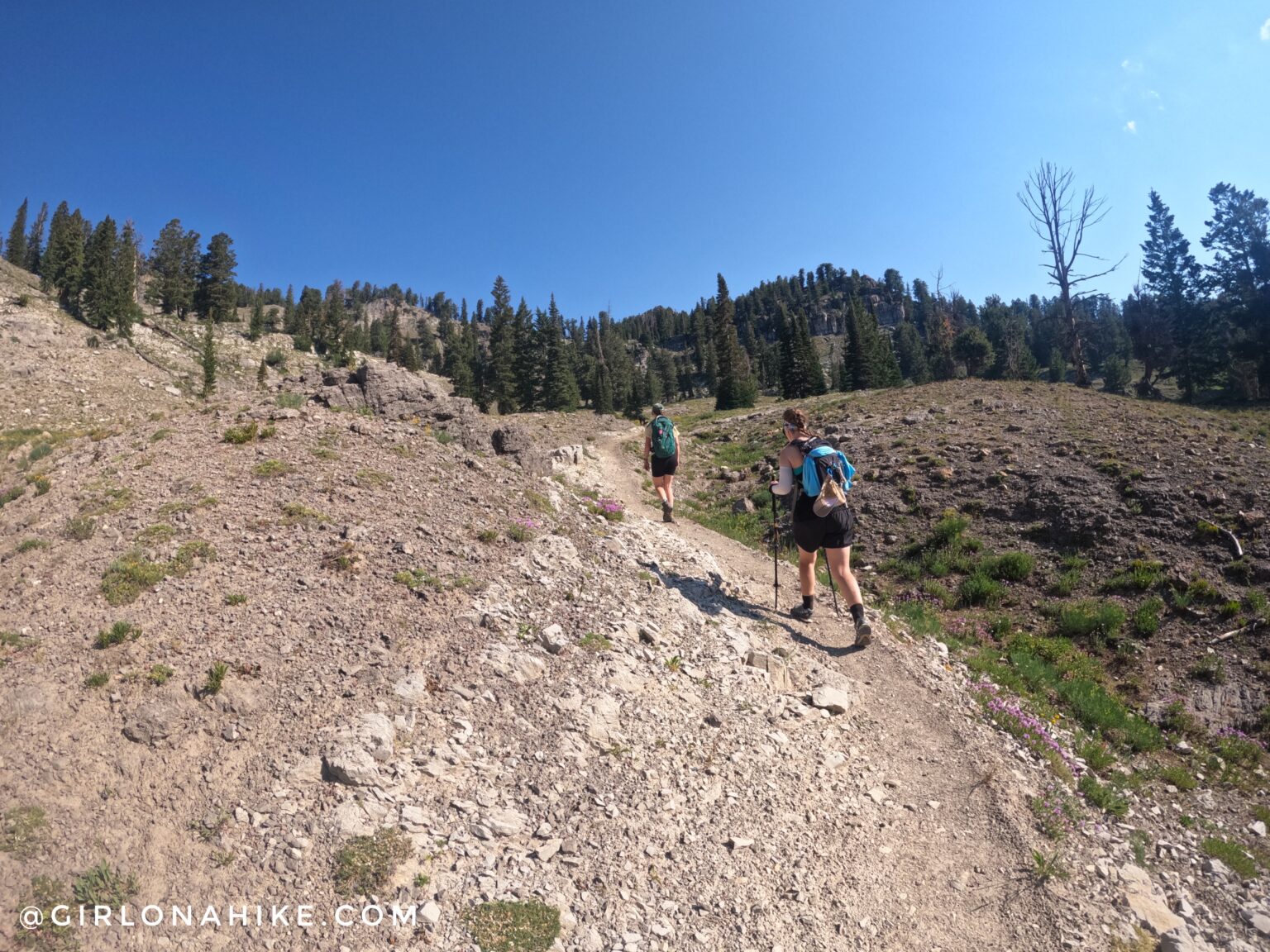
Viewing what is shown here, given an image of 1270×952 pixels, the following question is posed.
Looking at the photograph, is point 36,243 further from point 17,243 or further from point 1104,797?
point 1104,797

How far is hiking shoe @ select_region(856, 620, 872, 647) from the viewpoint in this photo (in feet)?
29.2

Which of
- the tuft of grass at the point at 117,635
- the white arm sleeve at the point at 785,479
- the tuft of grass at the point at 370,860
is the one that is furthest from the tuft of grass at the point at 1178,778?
the tuft of grass at the point at 117,635

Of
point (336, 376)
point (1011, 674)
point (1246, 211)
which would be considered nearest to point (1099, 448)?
point (1011, 674)

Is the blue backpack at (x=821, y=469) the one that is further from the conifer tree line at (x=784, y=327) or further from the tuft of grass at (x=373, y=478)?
the conifer tree line at (x=784, y=327)

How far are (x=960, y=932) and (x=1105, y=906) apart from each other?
1570mm

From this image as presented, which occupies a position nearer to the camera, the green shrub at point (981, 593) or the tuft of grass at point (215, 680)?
the tuft of grass at point (215, 680)

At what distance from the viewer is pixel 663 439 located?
1458 centimetres

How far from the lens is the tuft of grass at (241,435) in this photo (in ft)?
33.4

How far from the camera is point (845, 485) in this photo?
8773 millimetres

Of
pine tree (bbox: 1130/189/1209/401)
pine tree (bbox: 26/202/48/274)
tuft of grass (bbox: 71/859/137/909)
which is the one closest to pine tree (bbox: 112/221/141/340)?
pine tree (bbox: 26/202/48/274)

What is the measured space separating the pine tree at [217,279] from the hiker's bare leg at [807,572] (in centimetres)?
9570

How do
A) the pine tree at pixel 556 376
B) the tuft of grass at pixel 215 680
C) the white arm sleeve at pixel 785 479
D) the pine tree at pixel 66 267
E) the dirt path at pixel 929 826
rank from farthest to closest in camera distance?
the pine tree at pixel 556 376, the pine tree at pixel 66 267, the white arm sleeve at pixel 785 479, the tuft of grass at pixel 215 680, the dirt path at pixel 929 826

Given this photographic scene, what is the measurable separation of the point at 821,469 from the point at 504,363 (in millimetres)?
61364

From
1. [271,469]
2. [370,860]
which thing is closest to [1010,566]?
[370,860]
